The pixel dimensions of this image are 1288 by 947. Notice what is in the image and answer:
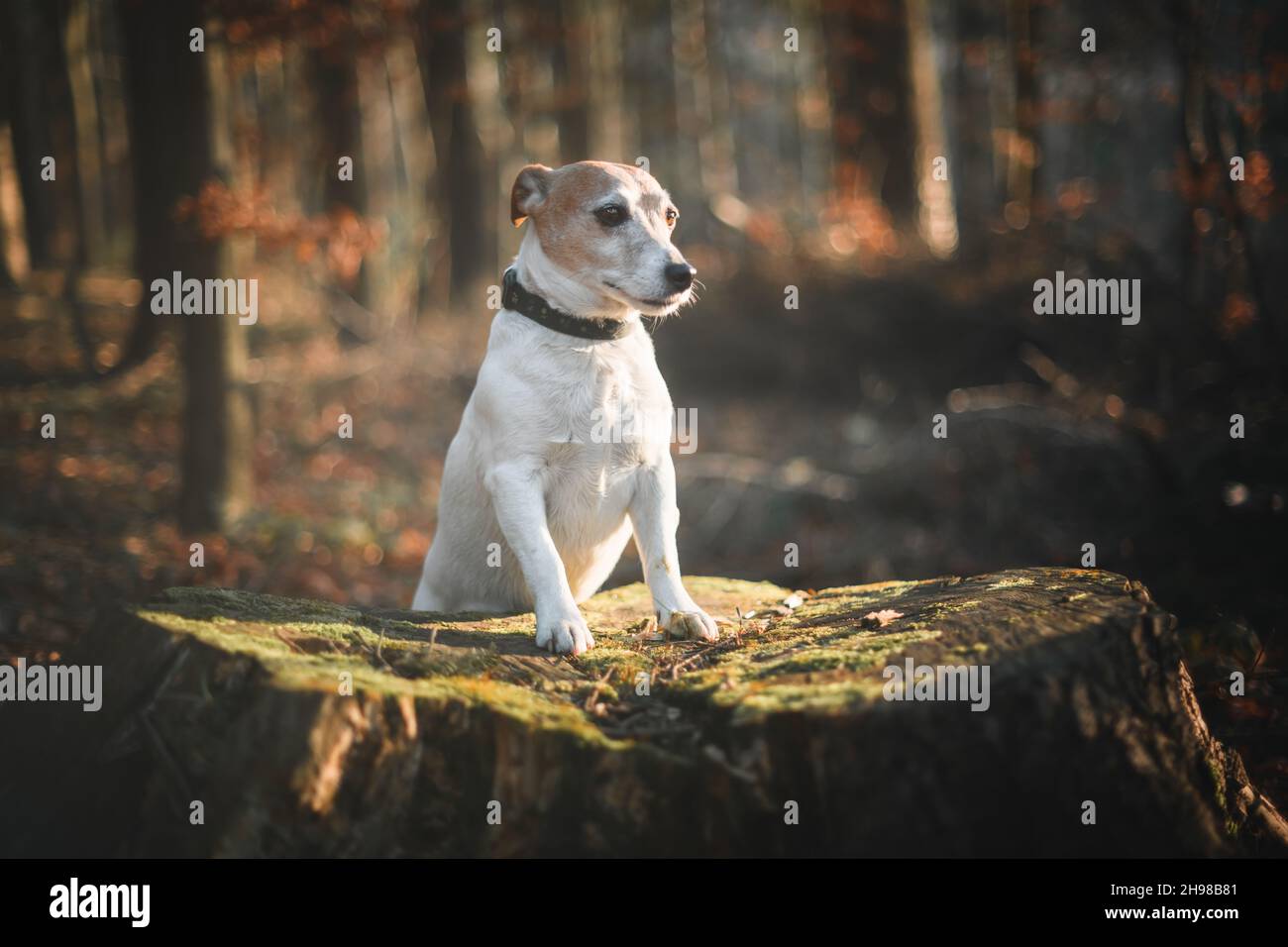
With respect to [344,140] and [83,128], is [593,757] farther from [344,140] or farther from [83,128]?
[83,128]

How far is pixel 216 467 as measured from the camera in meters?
8.00

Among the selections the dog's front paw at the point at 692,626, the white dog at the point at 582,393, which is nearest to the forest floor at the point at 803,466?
the dog's front paw at the point at 692,626

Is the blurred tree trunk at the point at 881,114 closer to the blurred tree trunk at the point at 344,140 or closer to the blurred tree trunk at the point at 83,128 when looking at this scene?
the blurred tree trunk at the point at 344,140

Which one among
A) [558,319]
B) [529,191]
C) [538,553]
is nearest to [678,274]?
[558,319]

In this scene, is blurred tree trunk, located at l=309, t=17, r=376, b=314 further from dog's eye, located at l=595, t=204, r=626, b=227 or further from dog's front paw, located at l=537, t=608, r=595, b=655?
dog's front paw, located at l=537, t=608, r=595, b=655

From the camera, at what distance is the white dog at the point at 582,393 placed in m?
4.11

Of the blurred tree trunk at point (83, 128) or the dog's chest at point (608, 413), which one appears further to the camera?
the blurred tree trunk at point (83, 128)

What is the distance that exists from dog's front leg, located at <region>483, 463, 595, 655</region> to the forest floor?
298cm

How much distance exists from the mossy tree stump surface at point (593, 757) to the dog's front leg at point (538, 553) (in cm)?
48

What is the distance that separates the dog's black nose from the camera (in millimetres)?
4070

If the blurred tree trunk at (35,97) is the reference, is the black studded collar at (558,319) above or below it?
below

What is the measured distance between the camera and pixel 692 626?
13.2ft

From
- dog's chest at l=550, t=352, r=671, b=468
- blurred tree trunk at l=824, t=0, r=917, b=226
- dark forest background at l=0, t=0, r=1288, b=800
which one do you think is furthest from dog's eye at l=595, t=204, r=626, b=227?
blurred tree trunk at l=824, t=0, r=917, b=226

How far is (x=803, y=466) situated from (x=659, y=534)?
5.24 m
